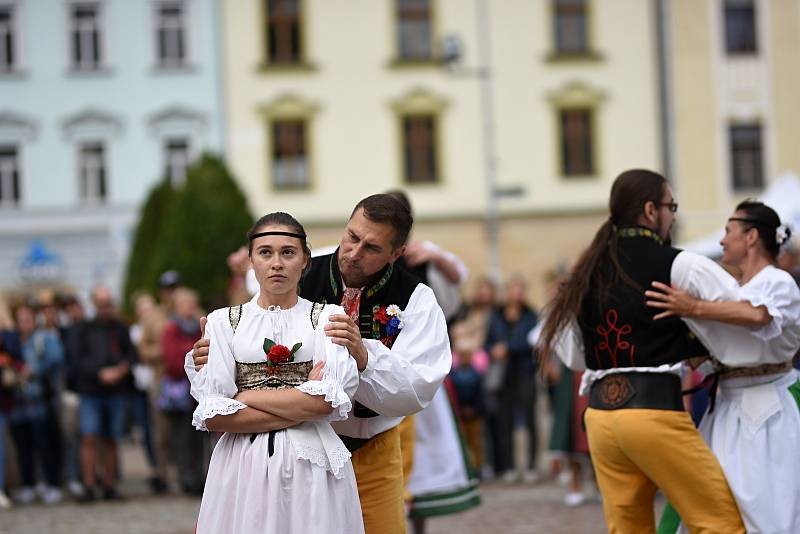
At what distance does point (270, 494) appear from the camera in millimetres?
4355

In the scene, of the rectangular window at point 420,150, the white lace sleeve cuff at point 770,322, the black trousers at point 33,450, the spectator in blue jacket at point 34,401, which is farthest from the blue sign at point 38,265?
the white lace sleeve cuff at point 770,322

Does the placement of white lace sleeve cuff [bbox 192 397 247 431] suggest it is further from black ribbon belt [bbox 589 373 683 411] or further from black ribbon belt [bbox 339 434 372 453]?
black ribbon belt [bbox 589 373 683 411]

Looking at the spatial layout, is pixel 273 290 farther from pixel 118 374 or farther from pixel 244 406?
pixel 118 374

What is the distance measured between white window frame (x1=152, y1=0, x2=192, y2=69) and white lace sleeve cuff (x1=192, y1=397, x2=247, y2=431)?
27.2 m

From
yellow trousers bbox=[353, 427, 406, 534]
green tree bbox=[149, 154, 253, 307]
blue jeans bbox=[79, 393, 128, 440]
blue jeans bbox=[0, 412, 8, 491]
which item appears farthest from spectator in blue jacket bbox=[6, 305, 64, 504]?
green tree bbox=[149, 154, 253, 307]

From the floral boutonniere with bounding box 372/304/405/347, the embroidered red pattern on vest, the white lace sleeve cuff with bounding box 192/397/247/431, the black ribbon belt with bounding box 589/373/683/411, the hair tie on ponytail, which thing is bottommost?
the black ribbon belt with bounding box 589/373/683/411

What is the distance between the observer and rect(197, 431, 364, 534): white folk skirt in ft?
14.3

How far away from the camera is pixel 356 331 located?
4.50m

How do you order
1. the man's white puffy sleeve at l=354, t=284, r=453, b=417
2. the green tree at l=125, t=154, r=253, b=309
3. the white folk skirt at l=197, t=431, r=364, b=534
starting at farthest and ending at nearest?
the green tree at l=125, t=154, r=253, b=309
the man's white puffy sleeve at l=354, t=284, r=453, b=417
the white folk skirt at l=197, t=431, r=364, b=534

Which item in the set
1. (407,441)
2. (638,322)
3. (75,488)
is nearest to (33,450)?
(75,488)

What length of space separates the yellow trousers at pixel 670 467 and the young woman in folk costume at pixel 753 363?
14 cm

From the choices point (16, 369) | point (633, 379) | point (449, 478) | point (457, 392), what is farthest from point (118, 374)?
point (633, 379)

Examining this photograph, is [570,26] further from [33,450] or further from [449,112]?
[33,450]

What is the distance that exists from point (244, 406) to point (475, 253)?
2690cm
